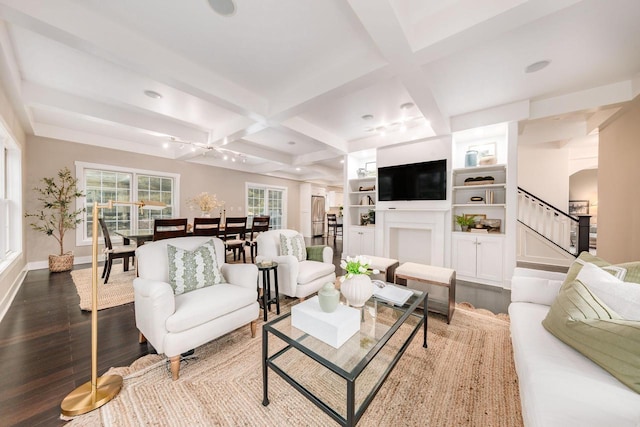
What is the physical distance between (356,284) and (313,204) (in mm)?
8061

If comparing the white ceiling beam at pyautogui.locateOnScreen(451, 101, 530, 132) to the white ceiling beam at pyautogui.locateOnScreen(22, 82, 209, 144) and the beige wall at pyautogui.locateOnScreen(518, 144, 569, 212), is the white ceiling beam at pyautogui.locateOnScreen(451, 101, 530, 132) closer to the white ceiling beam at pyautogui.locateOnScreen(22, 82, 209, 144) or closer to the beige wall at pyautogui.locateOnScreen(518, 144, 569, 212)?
the beige wall at pyautogui.locateOnScreen(518, 144, 569, 212)

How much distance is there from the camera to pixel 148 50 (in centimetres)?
207

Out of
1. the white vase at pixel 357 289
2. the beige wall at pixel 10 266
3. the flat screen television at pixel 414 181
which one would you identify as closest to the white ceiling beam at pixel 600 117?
the flat screen television at pixel 414 181

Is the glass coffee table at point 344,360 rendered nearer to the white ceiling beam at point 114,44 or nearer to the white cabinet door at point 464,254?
the white cabinet door at point 464,254

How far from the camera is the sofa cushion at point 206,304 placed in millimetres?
1557

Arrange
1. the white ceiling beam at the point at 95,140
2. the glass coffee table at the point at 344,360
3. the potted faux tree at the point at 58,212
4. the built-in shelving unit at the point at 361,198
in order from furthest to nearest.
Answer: the built-in shelving unit at the point at 361,198, the white ceiling beam at the point at 95,140, the potted faux tree at the point at 58,212, the glass coffee table at the point at 344,360

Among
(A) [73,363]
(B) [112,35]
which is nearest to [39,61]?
(B) [112,35]

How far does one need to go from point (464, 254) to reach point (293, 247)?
2.81m

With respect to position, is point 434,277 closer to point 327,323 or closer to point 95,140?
point 327,323

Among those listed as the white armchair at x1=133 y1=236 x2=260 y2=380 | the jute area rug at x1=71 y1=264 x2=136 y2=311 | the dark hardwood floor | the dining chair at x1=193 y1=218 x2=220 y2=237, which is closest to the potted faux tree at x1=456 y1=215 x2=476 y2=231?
the white armchair at x1=133 y1=236 x2=260 y2=380

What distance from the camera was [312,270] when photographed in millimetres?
2729

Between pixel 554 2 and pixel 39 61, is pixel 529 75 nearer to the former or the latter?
pixel 554 2

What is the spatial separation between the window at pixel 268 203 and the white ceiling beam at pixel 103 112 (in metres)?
3.39

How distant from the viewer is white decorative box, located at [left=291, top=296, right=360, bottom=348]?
1307 millimetres
